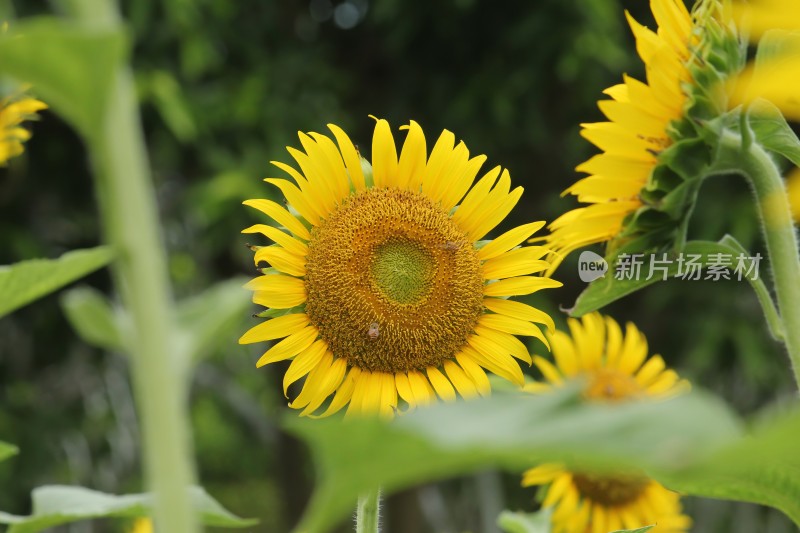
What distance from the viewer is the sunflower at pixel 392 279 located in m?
0.50

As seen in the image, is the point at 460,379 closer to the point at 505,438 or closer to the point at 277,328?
the point at 277,328

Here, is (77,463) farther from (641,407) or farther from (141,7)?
(641,407)

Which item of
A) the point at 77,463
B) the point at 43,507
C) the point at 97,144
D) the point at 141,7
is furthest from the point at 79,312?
the point at 77,463

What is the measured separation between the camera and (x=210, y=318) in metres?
0.25

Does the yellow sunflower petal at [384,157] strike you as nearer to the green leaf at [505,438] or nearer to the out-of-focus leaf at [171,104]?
the green leaf at [505,438]

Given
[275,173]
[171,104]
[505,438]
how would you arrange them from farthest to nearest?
[275,173], [171,104], [505,438]

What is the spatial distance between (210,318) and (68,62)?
0.08m

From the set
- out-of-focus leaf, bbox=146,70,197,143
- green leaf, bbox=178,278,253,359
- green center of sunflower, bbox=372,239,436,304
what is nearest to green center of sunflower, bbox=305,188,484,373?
green center of sunflower, bbox=372,239,436,304

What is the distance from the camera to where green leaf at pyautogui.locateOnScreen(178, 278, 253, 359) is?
0.78 ft

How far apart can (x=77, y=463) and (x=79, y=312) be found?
131 inches

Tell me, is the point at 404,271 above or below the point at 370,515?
above

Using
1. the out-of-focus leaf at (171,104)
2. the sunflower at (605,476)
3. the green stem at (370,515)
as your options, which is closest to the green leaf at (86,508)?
the green stem at (370,515)

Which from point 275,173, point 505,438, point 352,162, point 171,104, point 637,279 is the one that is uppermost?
point 171,104

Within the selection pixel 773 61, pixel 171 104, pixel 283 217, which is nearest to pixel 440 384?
pixel 283 217
